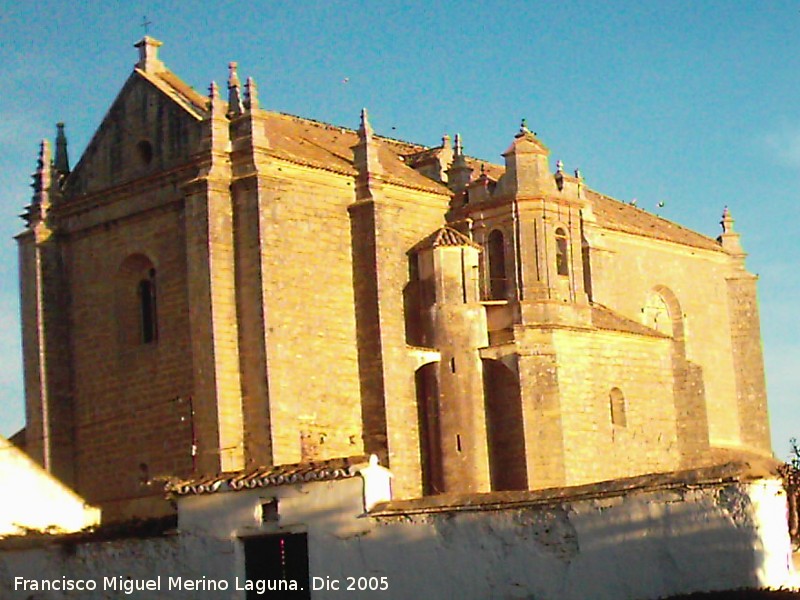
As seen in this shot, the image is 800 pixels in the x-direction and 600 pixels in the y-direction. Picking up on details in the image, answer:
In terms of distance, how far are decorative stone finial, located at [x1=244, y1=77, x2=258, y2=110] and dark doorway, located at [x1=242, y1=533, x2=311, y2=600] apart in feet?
42.4

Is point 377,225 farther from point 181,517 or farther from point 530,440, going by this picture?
point 181,517

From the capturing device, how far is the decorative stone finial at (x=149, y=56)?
37969 mm

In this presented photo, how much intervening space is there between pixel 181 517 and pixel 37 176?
15.6 metres

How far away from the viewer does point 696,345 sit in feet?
152

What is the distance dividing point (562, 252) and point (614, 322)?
6.77ft

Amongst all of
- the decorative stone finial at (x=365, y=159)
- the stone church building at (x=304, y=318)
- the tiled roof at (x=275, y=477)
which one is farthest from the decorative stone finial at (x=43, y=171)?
the tiled roof at (x=275, y=477)

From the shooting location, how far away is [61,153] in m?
39.7

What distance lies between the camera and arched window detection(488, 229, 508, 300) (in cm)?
3872

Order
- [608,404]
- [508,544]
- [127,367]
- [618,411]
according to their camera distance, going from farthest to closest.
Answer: [618,411], [608,404], [127,367], [508,544]

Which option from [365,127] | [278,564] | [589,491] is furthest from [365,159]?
[589,491]

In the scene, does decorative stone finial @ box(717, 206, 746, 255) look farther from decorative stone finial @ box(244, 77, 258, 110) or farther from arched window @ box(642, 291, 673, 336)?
decorative stone finial @ box(244, 77, 258, 110)

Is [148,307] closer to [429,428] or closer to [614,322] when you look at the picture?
[429,428]

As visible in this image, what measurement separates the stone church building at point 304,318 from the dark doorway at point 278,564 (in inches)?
334

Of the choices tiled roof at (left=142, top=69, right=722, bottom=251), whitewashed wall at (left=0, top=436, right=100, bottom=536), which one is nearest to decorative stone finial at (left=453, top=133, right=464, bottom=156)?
tiled roof at (left=142, top=69, right=722, bottom=251)
